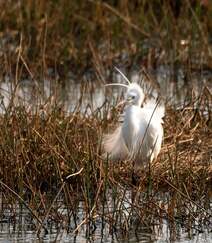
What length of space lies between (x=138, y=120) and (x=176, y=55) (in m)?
3.98

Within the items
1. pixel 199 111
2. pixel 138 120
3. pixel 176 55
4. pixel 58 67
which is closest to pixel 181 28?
pixel 176 55

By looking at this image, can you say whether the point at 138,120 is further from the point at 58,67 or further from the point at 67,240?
the point at 58,67

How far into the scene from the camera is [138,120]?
8133 mm

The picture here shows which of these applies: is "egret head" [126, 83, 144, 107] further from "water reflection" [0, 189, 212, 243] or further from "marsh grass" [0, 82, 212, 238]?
"water reflection" [0, 189, 212, 243]

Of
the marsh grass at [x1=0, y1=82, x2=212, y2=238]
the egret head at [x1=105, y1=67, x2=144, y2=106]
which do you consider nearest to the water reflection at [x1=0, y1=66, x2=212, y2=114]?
the marsh grass at [x1=0, y1=82, x2=212, y2=238]

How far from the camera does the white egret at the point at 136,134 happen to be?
8031 millimetres

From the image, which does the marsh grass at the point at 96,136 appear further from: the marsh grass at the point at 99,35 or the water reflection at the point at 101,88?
the water reflection at the point at 101,88

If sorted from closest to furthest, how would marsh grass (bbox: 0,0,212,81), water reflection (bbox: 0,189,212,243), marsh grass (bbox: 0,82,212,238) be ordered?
water reflection (bbox: 0,189,212,243), marsh grass (bbox: 0,82,212,238), marsh grass (bbox: 0,0,212,81)

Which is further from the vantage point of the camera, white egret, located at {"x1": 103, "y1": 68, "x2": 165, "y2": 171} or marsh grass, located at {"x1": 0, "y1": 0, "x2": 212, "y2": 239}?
white egret, located at {"x1": 103, "y1": 68, "x2": 165, "y2": 171}

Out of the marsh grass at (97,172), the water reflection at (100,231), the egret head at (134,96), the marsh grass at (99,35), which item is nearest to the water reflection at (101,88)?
the marsh grass at (99,35)

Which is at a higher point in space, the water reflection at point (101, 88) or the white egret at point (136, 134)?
the water reflection at point (101, 88)

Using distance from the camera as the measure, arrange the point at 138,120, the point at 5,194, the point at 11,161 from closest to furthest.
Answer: the point at 5,194 < the point at 11,161 < the point at 138,120

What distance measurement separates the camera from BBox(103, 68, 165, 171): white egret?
316 inches

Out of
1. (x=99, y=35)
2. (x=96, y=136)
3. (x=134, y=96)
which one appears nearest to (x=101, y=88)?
(x=99, y=35)
